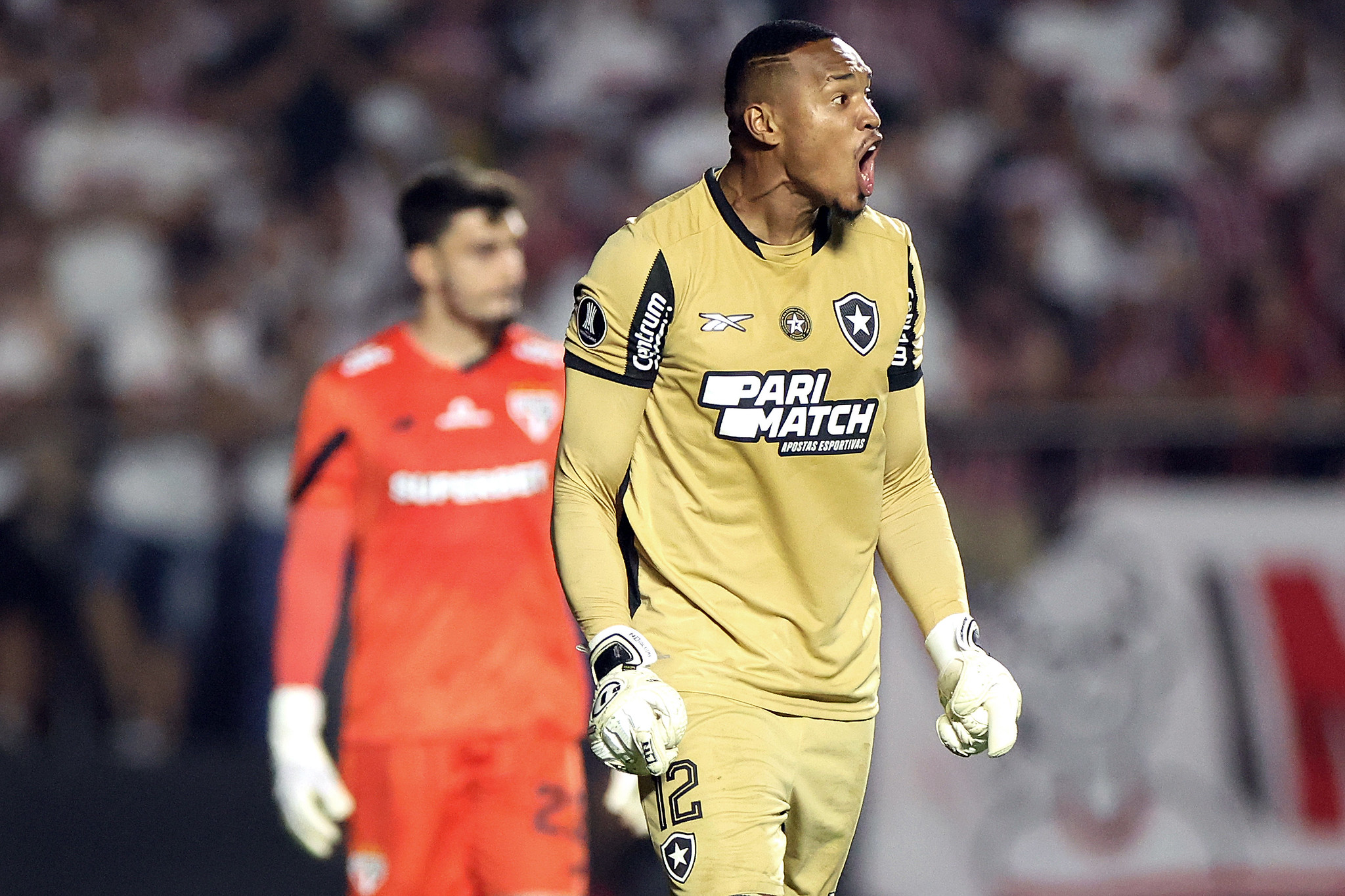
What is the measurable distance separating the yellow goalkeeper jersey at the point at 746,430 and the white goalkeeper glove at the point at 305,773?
2037 mm

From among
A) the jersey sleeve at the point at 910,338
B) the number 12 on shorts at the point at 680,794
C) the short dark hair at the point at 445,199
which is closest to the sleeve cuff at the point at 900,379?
the jersey sleeve at the point at 910,338

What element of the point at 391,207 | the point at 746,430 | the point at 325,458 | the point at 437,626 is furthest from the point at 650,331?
the point at 391,207

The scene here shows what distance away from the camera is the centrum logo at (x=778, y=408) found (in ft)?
12.1

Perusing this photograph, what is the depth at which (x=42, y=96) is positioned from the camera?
9.88 meters

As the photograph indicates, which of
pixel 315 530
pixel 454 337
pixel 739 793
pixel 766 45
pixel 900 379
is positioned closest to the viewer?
pixel 739 793

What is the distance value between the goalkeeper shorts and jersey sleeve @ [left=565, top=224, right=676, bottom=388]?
1.93 metres

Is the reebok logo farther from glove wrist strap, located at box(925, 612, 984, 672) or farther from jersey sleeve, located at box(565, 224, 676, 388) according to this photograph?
glove wrist strap, located at box(925, 612, 984, 672)

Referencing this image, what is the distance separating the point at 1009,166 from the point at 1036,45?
117 cm

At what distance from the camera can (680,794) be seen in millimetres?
3627

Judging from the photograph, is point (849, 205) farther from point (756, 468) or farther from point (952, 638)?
point (952, 638)

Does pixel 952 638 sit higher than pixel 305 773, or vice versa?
pixel 952 638

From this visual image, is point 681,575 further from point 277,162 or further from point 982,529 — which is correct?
point 277,162

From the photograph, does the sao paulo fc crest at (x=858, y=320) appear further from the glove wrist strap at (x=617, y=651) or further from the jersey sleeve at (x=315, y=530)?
the jersey sleeve at (x=315, y=530)

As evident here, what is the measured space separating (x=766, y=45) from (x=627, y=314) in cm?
66
